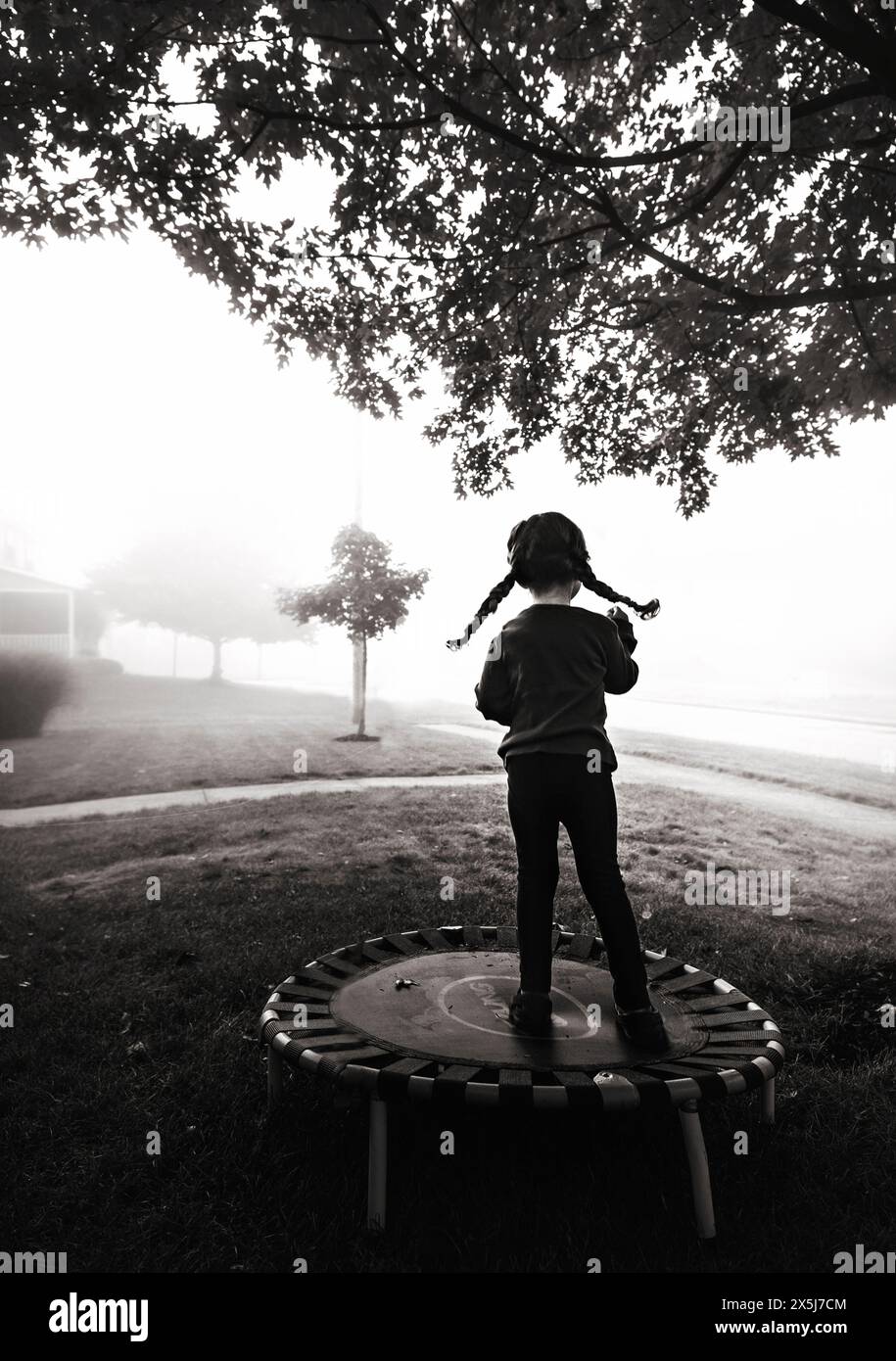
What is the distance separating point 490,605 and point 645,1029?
1692mm

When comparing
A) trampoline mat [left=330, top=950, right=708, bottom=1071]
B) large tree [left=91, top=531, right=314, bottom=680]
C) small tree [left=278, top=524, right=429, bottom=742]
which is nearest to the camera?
trampoline mat [left=330, top=950, right=708, bottom=1071]

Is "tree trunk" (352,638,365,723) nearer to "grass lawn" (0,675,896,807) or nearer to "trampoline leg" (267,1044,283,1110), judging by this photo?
"grass lawn" (0,675,896,807)

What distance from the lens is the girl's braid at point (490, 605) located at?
9.98 ft

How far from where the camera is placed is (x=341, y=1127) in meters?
3.00

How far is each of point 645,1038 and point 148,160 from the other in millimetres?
5373

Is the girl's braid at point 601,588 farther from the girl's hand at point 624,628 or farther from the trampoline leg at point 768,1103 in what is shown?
the trampoline leg at point 768,1103

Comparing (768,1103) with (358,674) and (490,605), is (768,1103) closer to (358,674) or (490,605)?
(490,605)

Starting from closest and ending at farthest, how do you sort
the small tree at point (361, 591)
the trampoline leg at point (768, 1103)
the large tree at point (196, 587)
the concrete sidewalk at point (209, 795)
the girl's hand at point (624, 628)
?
the trampoline leg at point (768, 1103), the girl's hand at point (624, 628), the concrete sidewalk at point (209, 795), the small tree at point (361, 591), the large tree at point (196, 587)

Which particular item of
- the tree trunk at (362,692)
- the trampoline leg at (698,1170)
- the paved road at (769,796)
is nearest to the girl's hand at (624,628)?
the trampoline leg at (698,1170)

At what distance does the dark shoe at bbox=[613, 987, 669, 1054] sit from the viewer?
277cm

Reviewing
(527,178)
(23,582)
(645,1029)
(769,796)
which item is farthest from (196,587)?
(645,1029)

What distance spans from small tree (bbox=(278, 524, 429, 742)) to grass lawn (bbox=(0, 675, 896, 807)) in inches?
104

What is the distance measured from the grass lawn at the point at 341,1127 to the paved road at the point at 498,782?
3824mm

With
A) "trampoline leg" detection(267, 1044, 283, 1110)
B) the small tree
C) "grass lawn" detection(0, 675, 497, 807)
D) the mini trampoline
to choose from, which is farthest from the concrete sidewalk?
"trampoline leg" detection(267, 1044, 283, 1110)
